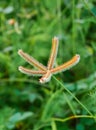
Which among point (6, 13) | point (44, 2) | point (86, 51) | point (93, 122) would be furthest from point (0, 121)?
point (44, 2)

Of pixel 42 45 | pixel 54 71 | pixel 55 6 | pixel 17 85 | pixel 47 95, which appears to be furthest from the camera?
pixel 55 6

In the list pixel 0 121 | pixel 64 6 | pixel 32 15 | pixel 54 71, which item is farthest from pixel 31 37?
pixel 54 71

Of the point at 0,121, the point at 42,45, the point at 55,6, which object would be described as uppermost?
the point at 55,6

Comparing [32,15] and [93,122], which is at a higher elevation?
[32,15]

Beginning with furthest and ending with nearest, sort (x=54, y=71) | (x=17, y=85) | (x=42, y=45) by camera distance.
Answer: (x=42, y=45) < (x=17, y=85) < (x=54, y=71)

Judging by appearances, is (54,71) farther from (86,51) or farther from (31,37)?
(31,37)

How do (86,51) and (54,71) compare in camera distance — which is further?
(86,51)
